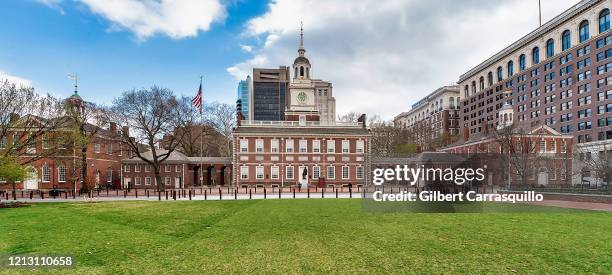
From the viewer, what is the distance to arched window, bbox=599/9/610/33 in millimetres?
57062

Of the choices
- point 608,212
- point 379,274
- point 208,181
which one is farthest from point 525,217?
point 208,181

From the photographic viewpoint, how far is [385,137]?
7469 centimetres

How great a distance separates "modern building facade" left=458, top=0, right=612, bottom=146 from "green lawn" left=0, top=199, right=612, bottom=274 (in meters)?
52.2

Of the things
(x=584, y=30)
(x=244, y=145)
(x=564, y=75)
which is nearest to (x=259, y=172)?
(x=244, y=145)

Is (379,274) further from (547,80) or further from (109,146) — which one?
(547,80)

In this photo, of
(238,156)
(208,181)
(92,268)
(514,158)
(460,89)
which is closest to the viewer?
(92,268)

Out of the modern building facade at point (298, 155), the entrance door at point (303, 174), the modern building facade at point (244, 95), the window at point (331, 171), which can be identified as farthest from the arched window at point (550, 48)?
the modern building facade at point (244, 95)

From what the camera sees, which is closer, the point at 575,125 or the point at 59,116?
the point at 59,116

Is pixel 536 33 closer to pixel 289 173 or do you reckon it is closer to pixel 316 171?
pixel 316 171

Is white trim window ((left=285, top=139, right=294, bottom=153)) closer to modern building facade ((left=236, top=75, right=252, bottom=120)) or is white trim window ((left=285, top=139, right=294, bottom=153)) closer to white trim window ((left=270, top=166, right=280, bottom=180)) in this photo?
white trim window ((left=270, top=166, right=280, bottom=180))

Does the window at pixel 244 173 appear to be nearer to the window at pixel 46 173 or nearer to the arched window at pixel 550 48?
the window at pixel 46 173

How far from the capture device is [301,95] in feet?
191

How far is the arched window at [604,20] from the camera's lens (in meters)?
57.1

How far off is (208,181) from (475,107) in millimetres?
74290
